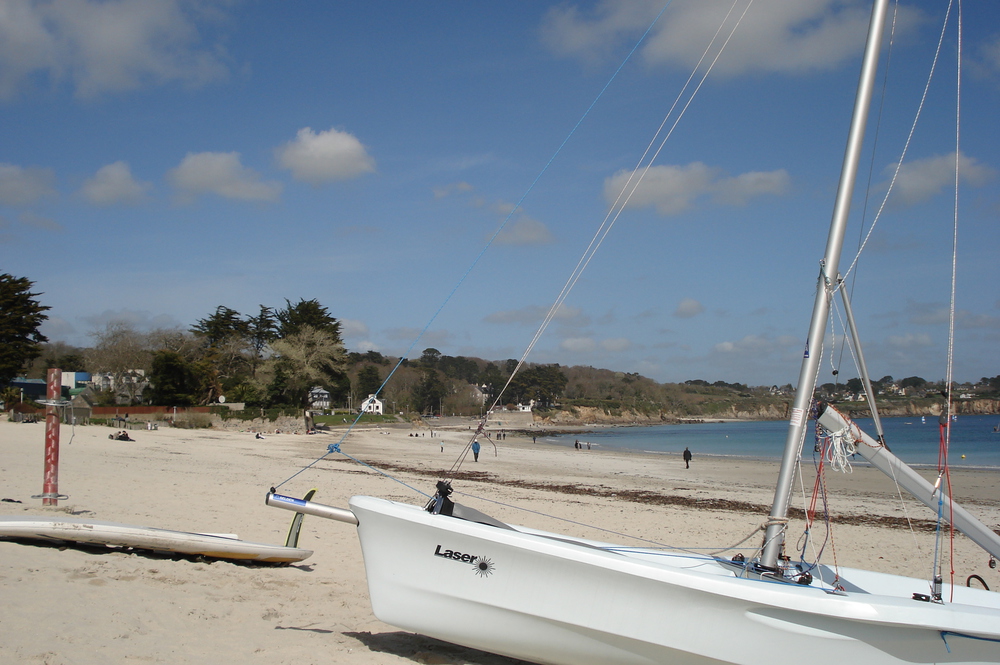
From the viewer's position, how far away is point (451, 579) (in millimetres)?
4355

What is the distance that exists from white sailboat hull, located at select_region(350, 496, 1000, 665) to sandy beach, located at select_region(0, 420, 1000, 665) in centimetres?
68

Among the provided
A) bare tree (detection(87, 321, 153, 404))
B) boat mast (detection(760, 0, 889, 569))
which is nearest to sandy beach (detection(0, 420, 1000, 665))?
boat mast (detection(760, 0, 889, 569))

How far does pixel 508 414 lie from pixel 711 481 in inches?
3446

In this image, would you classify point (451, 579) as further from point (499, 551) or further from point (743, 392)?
point (743, 392)

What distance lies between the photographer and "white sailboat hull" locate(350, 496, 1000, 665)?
3830 millimetres

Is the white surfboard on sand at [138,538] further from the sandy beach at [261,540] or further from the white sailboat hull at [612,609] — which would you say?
the white sailboat hull at [612,609]

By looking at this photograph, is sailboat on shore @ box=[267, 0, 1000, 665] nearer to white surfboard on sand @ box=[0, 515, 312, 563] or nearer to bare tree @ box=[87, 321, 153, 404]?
white surfboard on sand @ box=[0, 515, 312, 563]

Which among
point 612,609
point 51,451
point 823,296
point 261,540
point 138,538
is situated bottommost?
point 261,540

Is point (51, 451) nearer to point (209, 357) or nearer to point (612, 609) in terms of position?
point (612, 609)

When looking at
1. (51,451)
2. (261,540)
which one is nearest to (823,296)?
(261,540)

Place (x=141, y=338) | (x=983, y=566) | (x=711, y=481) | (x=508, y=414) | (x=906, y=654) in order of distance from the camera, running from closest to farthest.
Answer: (x=906, y=654) → (x=983, y=566) → (x=711, y=481) → (x=141, y=338) → (x=508, y=414)

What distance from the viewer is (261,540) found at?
820cm

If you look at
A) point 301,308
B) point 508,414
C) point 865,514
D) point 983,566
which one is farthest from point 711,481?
point 508,414

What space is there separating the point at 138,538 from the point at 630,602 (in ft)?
16.4
